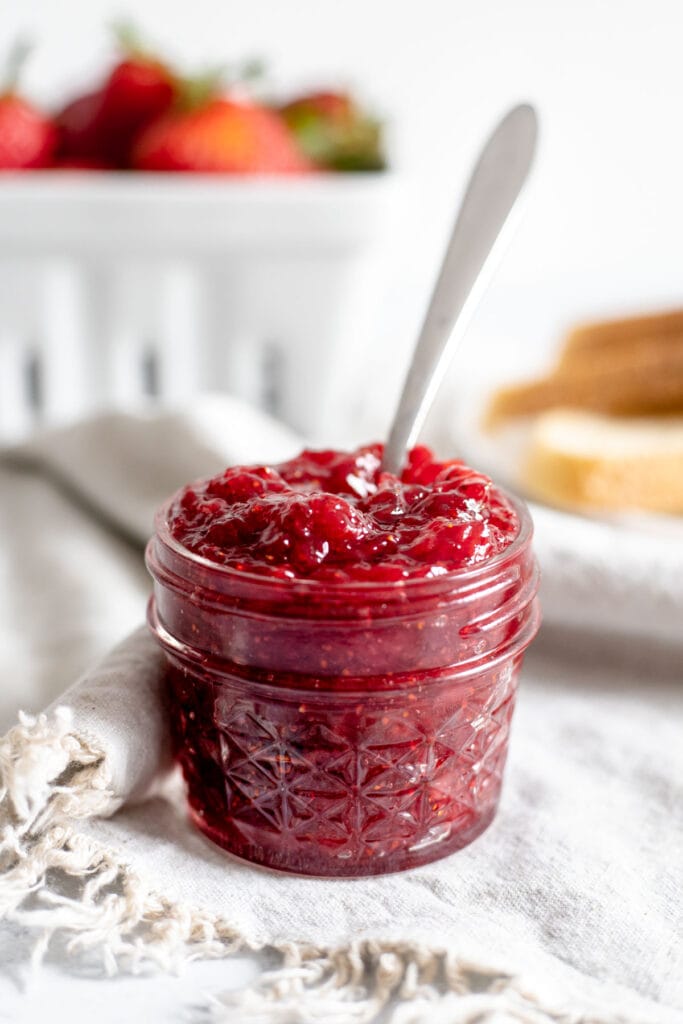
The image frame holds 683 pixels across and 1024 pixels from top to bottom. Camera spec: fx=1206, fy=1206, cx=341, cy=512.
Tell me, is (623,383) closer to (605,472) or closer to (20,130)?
(605,472)

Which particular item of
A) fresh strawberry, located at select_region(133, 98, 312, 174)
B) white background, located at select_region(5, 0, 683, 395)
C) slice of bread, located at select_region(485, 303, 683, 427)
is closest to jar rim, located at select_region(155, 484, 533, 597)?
slice of bread, located at select_region(485, 303, 683, 427)

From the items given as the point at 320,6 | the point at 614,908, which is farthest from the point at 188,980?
the point at 320,6

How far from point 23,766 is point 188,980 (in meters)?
0.23

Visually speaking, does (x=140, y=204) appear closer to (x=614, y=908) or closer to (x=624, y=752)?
(x=624, y=752)

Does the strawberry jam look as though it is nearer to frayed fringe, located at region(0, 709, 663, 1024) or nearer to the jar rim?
the jar rim

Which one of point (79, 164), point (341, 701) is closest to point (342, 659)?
point (341, 701)

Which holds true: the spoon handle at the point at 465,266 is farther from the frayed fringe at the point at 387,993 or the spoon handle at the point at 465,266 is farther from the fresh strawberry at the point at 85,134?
the fresh strawberry at the point at 85,134

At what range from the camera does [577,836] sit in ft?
4.06

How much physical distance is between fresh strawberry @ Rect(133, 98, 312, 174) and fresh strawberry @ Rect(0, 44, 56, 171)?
206 millimetres

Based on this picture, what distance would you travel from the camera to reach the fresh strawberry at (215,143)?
2533 millimetres

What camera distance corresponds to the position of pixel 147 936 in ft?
3.47

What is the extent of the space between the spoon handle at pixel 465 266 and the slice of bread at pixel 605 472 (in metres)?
0.57

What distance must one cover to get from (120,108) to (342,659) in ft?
6.58

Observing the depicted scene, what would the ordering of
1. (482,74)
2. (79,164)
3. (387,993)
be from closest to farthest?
(387,993) → (79,164) → (482,74)
